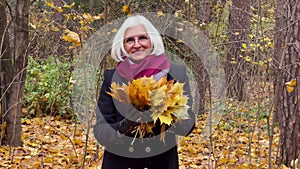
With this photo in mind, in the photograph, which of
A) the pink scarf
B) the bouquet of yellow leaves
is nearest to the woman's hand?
the bouquet of yellow leaves

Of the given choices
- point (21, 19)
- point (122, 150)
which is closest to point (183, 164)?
point (21, 19)

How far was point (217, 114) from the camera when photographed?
5066 millimetres

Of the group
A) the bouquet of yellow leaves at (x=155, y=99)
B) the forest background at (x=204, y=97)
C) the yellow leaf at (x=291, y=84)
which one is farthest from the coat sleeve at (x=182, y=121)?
the forest background at (x=204, y=97)

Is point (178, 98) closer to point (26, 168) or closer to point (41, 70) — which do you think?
point (26, 168)

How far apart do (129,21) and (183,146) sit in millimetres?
3419

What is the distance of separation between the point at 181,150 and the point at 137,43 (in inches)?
128

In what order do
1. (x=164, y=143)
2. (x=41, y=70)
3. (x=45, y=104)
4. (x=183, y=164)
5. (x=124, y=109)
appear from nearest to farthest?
(x=124, y=109)
(x=164, y=143)
(x=183, y=164)
(x=45, y=104)
(x=41, y=70)

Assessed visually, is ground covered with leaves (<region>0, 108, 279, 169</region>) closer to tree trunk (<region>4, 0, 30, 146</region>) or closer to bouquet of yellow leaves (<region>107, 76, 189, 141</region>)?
tree trunk (<region>4, 0, 30, 146</region>)

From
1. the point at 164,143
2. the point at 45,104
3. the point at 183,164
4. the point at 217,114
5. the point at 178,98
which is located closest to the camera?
the point at 178,98

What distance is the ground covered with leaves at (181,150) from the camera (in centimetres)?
423

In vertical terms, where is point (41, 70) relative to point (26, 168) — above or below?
above

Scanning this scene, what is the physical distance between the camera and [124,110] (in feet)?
6.06

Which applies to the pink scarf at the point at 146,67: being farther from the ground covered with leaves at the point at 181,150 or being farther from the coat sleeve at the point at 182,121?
the ground covered with leaves at the point at 181,150

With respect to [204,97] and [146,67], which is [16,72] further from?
[146,67]
